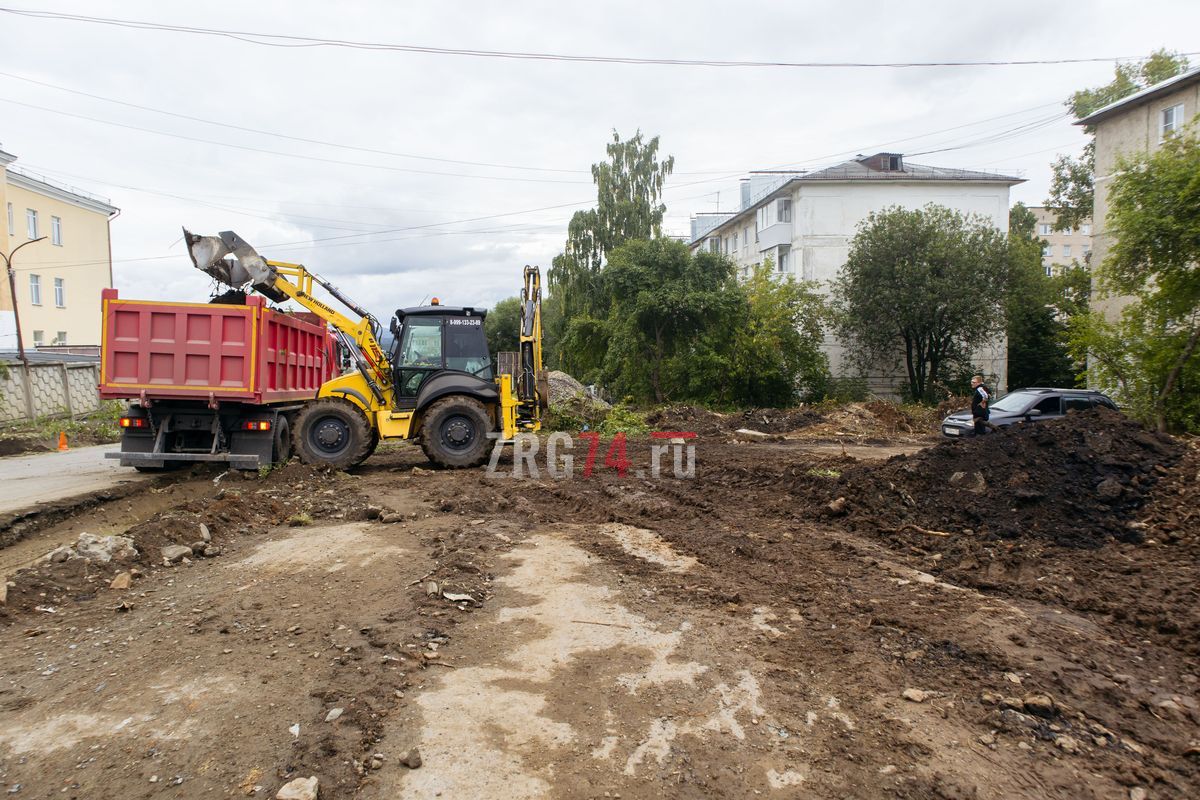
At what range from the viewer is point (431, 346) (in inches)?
525

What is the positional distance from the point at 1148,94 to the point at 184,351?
91.2 feet

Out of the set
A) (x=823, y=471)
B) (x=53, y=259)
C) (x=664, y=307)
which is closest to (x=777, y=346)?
(x=664, y=307)

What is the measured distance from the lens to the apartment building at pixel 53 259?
3422 centimetres

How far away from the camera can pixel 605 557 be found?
746 cm

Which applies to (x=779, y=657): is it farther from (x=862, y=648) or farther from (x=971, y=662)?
(x=971, y=662)

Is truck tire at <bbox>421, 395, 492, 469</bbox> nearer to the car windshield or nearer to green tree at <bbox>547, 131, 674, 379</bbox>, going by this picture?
the car windshield

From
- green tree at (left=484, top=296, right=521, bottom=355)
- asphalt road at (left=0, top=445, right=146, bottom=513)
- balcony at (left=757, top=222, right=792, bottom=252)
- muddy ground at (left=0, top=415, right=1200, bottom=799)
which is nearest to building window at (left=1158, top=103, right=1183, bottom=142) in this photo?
balcony at (left=757, top=222, right=792, bottom=252)

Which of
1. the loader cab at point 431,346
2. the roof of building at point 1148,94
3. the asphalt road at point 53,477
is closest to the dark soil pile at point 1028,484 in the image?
the loader cab at point 431,346

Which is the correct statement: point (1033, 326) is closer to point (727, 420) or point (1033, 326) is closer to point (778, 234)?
point (778, 234)

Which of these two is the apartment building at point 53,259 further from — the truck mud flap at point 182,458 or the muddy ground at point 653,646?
the muddy ground at point 653,646

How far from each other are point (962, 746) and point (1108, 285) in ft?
51.6

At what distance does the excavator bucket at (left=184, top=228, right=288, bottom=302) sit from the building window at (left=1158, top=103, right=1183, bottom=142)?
84.7ft

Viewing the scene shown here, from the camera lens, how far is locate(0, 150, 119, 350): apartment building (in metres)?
34.2

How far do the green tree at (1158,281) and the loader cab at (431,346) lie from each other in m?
12.6
